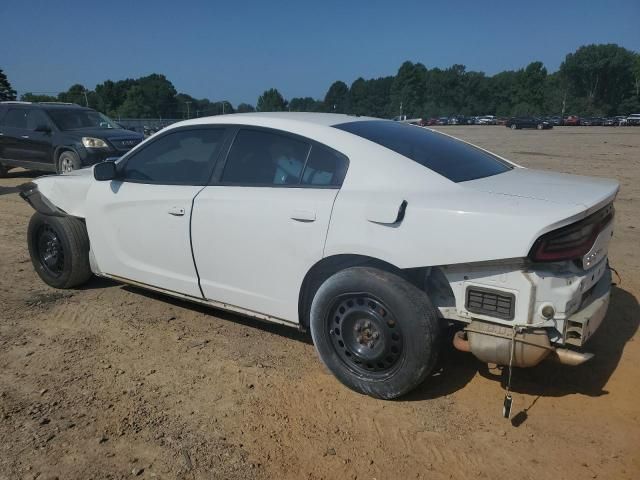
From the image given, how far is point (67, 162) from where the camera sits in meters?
11.2

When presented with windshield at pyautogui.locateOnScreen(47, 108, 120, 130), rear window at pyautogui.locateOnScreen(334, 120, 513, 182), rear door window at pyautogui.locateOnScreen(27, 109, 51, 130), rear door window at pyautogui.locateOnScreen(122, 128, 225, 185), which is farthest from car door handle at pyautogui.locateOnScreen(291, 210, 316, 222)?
rear door window at pyautogui.locateOnScreen(27, 109, 51, 130)

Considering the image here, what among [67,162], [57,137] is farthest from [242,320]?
[57,137]

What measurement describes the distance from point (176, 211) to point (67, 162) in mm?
8722

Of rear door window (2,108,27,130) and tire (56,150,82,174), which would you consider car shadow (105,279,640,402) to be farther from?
rear door window (2,108,27,130)

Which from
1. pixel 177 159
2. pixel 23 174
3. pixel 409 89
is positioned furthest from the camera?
pixel 409 89

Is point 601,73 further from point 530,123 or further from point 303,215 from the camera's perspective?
point 303,215

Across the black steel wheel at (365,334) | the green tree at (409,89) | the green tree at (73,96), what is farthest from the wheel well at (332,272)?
the green tree at (409,89)

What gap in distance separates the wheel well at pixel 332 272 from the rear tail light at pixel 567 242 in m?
0.65

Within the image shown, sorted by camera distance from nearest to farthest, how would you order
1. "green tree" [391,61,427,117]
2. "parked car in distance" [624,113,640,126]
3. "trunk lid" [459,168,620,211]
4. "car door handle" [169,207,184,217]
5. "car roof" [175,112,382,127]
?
"trunk lid" [459,168,620,211]
"car roof" [175,112,382,127]
"car door handle" [169,207,184,217]
"parked car in distance" [624,113,640,126]
"green tree" [391,61,427,117]

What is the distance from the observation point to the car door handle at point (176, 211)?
3779 millimetres

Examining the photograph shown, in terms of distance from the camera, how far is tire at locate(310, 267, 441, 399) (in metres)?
2.90

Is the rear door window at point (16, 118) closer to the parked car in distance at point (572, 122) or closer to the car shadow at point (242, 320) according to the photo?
the car shadow at point (242, 320)

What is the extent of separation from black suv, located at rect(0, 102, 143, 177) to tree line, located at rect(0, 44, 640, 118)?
2158 inches

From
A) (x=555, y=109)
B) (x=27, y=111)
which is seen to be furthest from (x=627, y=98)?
(x=27, y=111)
